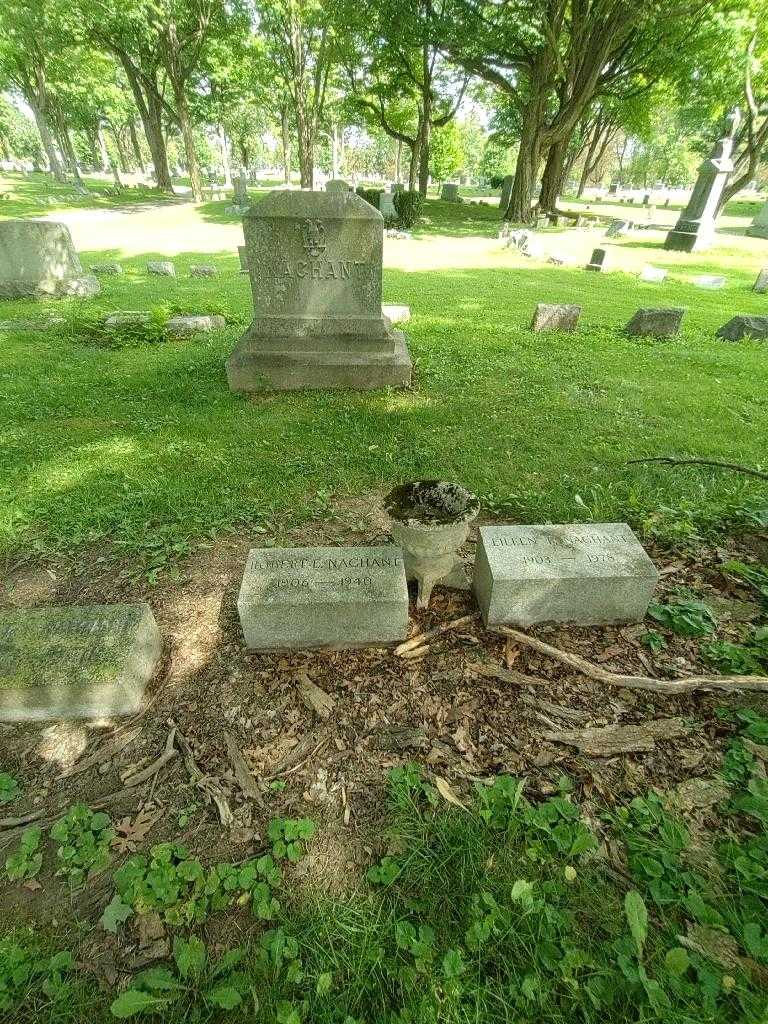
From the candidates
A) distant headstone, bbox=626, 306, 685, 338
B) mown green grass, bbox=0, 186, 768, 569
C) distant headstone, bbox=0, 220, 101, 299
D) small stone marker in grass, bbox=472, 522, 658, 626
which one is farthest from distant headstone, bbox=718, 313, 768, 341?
distant headstone, bbox=0, 220, 101, 299

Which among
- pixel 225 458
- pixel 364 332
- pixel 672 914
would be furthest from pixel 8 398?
pixel 672 914

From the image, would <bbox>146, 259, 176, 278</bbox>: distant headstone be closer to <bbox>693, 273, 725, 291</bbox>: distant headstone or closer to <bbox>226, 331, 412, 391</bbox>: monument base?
<bbox>226, 331, 412, 391</bbox>: monument base

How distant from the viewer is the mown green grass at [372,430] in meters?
4.05

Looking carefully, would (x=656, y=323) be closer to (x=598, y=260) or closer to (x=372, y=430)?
(x=372, y=430)

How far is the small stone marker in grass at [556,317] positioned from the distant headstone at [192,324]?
216 inches

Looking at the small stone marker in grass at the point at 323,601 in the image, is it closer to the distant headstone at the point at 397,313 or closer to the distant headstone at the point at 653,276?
the distant headstone at the point at 397,313

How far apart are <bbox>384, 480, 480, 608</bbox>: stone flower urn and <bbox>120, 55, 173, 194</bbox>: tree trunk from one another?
34.3 meters

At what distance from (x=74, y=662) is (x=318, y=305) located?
510 cm

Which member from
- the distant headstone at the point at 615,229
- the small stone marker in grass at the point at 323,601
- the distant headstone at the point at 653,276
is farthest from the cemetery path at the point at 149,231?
the small stone marker in grass at the point at 323,601

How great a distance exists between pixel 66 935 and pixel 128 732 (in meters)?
0.84

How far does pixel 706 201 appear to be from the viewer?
1736 cm

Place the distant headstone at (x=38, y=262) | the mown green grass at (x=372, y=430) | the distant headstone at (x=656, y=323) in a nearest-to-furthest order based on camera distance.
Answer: the mown green grass at (x=372, y=430), the distant headstone at (x=656, y=323), the distant headstone at (x=38, y=262)

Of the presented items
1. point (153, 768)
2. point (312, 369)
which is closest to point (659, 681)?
point (153, 768)

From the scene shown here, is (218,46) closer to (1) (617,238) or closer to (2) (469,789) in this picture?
(1) (617,238)
